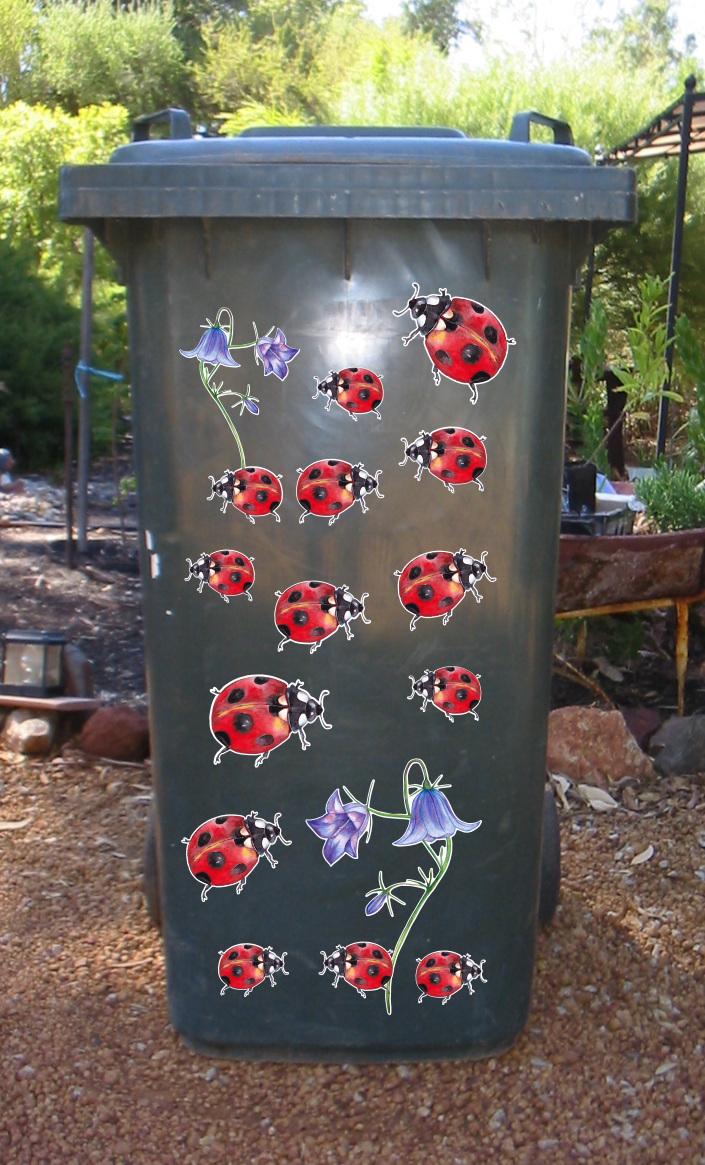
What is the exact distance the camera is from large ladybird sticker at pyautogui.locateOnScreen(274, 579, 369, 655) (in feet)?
6.83

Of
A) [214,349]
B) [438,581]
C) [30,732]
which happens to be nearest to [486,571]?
[438,581]

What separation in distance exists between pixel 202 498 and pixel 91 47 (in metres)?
23.1

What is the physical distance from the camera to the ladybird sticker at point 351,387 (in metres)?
2.00

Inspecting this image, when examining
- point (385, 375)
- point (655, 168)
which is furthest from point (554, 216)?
point (655, 168)

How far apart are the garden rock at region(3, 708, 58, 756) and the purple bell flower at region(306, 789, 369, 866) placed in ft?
6.60

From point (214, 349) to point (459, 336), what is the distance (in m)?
0.43

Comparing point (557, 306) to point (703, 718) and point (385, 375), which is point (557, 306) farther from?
point (703, 718)

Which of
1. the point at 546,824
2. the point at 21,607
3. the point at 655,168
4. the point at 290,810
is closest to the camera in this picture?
the point at 290,810

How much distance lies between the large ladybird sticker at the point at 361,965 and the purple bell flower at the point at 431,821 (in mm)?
235

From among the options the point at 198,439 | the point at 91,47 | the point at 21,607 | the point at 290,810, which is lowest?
the point at 21,607

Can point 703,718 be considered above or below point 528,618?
below

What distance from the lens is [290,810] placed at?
2.18 metres

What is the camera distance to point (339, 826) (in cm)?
218

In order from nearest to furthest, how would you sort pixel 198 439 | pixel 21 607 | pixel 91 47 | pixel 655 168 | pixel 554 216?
1. pixel 554 216
2. pixel 198 439
3. pixel 21 607
4. pixel 655 168
5. pixel 91 47
